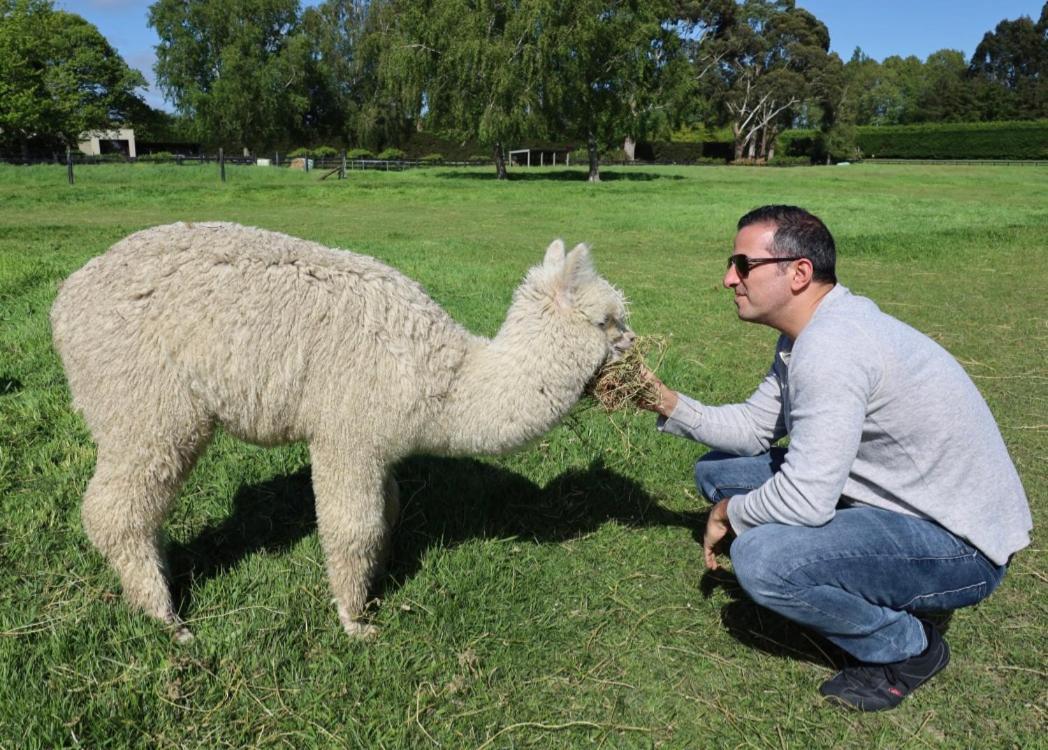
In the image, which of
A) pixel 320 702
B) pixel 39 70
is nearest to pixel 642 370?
pixel 320 702

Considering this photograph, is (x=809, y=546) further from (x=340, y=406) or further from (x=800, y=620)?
(x=340, y=406)

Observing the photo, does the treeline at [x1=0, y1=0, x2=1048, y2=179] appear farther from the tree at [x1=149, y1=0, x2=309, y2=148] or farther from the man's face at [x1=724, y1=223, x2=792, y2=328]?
the man's face at [x1=724, y1=223, x2=792, y2=328]

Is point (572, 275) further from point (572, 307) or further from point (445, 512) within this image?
point (445, 512)

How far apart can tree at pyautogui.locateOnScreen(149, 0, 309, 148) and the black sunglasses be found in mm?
66129

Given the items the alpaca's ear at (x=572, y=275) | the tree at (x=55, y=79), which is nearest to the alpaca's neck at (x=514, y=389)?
the alpaca's ear at (x=572, y=275)

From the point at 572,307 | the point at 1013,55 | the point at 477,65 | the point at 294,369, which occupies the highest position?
the point at 1013,55

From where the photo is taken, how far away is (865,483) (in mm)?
3092

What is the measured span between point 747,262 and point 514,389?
3.60 ft

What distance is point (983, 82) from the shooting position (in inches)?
3494

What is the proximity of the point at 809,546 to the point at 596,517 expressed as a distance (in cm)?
179

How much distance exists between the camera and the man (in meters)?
2.78

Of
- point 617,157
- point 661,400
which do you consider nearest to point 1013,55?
point 617,157

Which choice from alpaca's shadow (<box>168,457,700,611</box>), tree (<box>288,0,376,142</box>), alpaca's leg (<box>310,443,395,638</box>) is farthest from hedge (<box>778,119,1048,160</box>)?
alpaca's leg (<box>310,443,395,638</box>)

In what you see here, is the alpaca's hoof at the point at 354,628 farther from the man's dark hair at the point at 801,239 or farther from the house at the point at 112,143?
the house at the point at 112,143
